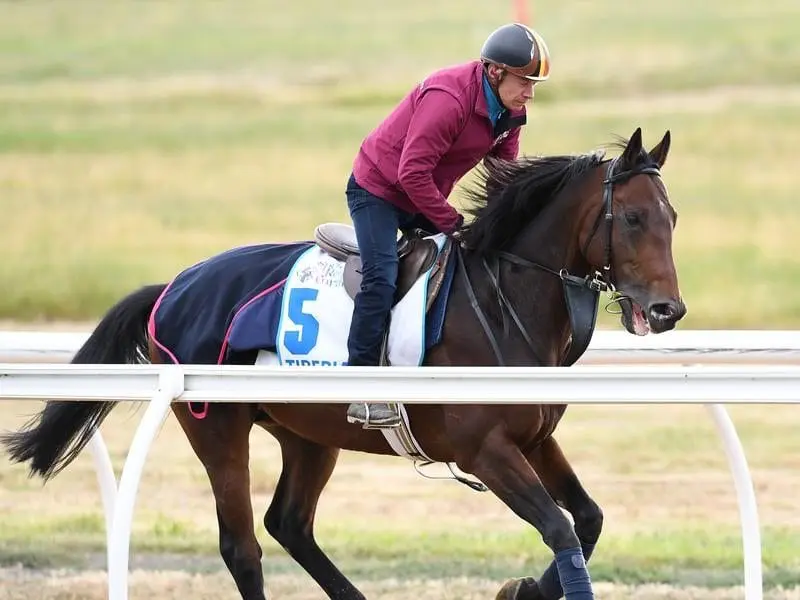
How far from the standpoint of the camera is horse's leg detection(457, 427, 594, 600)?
14.7 ft

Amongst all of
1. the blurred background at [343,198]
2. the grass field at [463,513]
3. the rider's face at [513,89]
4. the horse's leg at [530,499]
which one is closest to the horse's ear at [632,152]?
the rider's face at [513,89]

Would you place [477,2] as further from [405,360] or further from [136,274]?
[405,360]

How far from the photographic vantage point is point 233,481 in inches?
209

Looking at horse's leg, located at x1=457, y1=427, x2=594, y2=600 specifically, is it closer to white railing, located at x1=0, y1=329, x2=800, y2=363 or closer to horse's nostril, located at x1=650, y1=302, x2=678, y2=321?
horse's nostril, located at x1=650, y1=302, x2=678, y2=321

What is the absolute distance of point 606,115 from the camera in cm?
2347

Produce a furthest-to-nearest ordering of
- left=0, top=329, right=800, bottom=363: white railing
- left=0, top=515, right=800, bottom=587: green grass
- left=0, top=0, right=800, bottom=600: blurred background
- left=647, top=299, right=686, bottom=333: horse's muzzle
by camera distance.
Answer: left=0, top=0, right=800, bottom=600: blurred background → left=0, top=515, right=800, bottom=587: green grass → left=0, top=329, right=800, bottom=363: white railing → left=647, top=299, right=686, bottom=333: horse's muzzle

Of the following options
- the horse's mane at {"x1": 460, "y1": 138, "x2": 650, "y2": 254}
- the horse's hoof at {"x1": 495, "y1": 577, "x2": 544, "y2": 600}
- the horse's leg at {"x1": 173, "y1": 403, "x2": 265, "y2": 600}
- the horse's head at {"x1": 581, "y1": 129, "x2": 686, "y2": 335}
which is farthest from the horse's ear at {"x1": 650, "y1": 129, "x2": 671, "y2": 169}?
the horse's leg at {"x1": 173, "y1": 403, "x2": 265, "y2": 600}

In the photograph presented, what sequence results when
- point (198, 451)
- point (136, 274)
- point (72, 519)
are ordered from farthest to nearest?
point (136, 274)
point (72, 519)
point (198, 451)

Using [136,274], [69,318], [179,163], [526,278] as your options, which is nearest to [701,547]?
[526,278]

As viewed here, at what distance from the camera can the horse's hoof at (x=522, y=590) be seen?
16.5 feet

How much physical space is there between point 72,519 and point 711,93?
19650mm

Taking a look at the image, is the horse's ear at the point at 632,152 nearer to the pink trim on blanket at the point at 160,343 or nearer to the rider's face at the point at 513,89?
the rider's face at the point at 513,89

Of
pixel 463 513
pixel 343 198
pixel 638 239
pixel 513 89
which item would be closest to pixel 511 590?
pixel 638 239

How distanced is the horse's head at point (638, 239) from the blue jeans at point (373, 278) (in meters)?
0.66
